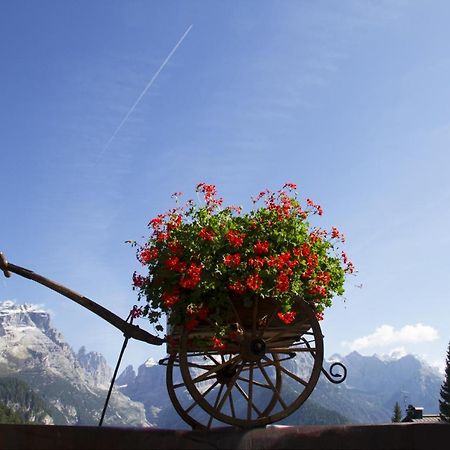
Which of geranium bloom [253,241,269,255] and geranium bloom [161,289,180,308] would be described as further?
geranium bloom [253,241,269,255]

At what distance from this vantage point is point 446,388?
76.7m

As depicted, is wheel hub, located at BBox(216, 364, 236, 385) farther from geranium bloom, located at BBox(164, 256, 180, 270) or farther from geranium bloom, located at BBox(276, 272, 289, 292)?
geranium bloom, located at BBox(164, 256, 180, 270)

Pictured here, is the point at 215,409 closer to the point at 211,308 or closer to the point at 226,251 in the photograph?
the point at 211,308

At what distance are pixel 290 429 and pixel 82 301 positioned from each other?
3.19 meters

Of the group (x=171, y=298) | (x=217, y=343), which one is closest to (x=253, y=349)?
(x=217, y=343)

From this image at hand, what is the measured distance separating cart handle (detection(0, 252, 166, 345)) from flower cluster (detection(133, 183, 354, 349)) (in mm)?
291

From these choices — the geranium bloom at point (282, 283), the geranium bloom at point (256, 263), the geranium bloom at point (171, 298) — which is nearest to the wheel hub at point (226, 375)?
the geranium bloom at point (171, 298)

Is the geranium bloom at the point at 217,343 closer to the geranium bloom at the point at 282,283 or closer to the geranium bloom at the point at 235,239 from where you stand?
the geranium bloom at the point at 282,283

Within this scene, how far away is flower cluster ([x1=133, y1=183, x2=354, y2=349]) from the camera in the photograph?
7340 mm

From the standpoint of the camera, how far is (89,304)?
7957mm

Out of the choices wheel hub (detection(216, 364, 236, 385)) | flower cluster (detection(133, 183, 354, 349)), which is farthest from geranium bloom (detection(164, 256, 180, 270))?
wheel hub (detection(216, 364, 236, 385))

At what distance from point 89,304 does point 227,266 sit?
201 cm

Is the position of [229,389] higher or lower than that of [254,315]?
lower

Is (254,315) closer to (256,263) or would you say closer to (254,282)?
(254,282)
